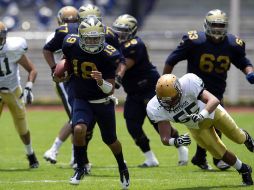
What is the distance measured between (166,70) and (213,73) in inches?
21.3

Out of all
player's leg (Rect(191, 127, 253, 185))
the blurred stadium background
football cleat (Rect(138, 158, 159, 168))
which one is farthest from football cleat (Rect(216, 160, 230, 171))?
the blurred stadium background

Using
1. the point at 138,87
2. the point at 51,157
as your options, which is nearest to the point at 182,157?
the point at 138,87

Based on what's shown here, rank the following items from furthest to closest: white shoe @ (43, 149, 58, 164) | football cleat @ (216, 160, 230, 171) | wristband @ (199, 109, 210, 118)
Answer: white shoe @ (43, 149, 58, 164)
football cleat @ (216, 160, 230, 171)
wristband @ (199, 109, 210, 118)

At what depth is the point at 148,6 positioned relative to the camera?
75.7ft

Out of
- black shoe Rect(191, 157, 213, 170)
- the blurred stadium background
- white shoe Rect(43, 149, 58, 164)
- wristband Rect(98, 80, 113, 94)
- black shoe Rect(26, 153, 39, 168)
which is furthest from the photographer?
the blurred stadium background

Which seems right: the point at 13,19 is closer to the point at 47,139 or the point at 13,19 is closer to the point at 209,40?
A: the point at 47,139

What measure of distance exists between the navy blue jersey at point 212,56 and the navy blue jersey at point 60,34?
Answer: 1.17m

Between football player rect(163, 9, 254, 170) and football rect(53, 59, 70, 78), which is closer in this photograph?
football rect(53, 59, 70, 78)

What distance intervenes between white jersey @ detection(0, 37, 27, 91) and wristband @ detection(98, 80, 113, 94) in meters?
2.09

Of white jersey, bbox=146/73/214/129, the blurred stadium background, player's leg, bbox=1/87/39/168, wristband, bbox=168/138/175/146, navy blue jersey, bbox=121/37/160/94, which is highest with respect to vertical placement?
white jersey, bbox=146/73/214/129

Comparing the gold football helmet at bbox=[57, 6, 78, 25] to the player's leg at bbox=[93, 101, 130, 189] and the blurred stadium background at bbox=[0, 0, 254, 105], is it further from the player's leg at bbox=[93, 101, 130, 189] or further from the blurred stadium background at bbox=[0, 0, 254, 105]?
the blurred stadium background at bbox=[0, 0, 254, 105]

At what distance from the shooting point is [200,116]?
6.73 meters

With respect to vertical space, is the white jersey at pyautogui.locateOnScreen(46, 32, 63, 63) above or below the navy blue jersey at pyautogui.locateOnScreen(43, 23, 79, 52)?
below

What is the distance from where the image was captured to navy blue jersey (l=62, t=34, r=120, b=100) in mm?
7281
